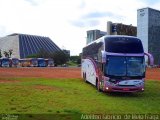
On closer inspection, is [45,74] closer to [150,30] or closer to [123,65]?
[123,65]

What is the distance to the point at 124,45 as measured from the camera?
21.7 meters

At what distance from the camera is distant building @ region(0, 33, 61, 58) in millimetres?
169875

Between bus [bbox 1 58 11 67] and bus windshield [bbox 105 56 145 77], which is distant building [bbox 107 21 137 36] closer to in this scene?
bus [bbox 1 58 11 67]

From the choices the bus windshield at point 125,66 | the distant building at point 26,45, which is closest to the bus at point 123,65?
the bus windshield at point 125,66

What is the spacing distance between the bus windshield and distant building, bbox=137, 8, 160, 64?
11356 centimetres

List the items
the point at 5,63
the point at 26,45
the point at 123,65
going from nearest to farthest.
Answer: the point at 123,65 → the point at 5,63 → the point at 26,45

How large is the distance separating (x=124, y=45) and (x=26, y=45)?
15446 centimetres

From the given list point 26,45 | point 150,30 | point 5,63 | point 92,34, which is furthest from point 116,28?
point 26,45

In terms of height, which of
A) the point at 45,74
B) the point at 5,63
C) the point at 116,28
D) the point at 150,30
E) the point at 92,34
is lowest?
the point at 45,74

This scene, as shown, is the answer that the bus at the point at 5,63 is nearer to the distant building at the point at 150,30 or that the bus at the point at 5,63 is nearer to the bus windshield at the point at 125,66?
the distant building at the point at 150,30

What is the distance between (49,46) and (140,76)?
523 ft

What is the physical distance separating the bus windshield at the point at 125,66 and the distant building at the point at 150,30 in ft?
373

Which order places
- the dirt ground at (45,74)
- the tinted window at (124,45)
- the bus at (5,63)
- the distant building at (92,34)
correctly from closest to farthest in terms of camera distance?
the tinted window at (124,45), the dirt ground at (45,74), the bus at (5,63), the distant building at (92,34)

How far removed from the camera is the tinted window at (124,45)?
70.6ft
